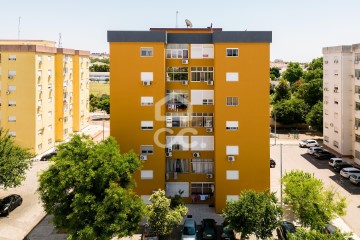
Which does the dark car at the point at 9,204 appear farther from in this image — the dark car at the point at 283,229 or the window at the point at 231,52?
the window at the point at 231,52

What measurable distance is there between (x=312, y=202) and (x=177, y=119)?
12945 millimetres

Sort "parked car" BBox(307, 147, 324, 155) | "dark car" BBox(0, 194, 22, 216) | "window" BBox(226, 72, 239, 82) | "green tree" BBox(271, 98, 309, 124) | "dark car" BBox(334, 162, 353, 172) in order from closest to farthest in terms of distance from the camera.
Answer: "dark car" BBox(0, 194, 22, 216) < "window" BBox(226, 72, 239, 82) < "dark car" BBox(334, 162, 353, 172) < "parked car" BBox(307, 147, 324, 155) < "green tree" BBox(271, 98, 309, 124)

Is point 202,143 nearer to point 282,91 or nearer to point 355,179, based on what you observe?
point 355,179

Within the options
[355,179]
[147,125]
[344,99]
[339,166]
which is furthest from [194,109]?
[344,99]

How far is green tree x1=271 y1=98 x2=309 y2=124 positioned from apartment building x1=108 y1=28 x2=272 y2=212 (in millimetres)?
37498

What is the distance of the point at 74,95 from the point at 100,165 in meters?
42.7

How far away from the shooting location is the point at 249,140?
30922 mm

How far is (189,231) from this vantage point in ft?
87.0

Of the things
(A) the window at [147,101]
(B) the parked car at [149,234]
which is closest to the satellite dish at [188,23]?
(A) the window at [147,101]

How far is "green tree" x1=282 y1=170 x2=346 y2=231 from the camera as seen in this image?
24.1 metres

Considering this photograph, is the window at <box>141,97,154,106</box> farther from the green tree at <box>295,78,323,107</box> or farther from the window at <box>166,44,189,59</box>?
the green tree at <box>295,78,323,107</box>

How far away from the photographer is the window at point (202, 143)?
107 ft

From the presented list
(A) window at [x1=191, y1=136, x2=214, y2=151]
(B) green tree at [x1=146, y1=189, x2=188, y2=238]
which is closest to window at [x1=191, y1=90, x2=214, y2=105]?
(A) window at [x1=191, y1=136, x2=214, y2=151]

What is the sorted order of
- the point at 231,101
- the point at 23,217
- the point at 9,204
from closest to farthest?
1. the point at 23,217
2. the point at 231,101
3. the point at 9,204
